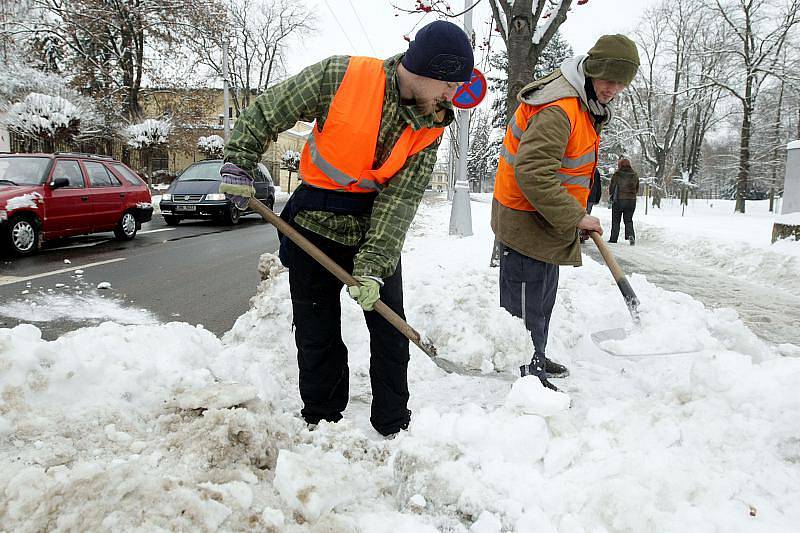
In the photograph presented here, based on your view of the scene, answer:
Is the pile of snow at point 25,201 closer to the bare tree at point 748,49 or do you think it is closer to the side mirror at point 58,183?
the side mirror at point 58,183

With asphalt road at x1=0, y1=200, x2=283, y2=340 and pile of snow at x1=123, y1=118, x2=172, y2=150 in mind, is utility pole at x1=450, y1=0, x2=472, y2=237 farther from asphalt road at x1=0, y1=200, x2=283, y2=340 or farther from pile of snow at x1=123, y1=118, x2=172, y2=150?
pile of snow at x1=123, y1=118, x2=172, y2=150

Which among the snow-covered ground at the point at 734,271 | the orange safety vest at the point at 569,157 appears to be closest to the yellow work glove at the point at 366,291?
the orange safety vest at the point at 569,157

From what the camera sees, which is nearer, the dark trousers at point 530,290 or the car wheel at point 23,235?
the dark trousers at point 530,290

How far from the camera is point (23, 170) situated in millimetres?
7832

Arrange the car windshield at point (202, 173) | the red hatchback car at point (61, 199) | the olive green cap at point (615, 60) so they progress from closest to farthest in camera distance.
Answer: the olive green cap at point (615, 60)
the red hatchback car at point (61, 199)
the car windshield at point (202, 173)

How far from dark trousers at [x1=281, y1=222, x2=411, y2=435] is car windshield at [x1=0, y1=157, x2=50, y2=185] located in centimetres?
713

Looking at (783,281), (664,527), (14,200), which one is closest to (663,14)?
(783,281)

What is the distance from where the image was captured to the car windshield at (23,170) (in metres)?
7.68

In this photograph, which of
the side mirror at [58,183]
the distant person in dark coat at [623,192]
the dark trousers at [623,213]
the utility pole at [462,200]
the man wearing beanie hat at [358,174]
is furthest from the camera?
the dark trousers at [623,213]

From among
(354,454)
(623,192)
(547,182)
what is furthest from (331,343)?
(623,192)

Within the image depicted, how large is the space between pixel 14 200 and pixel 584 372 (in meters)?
7.46

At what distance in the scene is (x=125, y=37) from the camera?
22.4m

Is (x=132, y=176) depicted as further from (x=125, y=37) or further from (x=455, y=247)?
(x=125, y=37)

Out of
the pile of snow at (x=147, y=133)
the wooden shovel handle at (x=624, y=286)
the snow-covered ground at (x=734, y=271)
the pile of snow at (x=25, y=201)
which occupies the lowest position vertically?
the snow-covered ground at (x=734, y=271)
